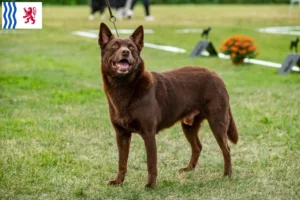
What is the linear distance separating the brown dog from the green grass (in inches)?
14.6

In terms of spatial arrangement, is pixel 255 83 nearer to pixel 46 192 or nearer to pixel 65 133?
pixel 65 133

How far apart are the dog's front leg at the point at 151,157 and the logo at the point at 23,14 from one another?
2698 millimetres

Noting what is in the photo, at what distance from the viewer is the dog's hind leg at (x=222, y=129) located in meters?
6.83

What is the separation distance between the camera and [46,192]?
621 cm

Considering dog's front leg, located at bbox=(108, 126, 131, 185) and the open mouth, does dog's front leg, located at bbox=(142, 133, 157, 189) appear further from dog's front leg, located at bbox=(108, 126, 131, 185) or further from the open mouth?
the open mouth

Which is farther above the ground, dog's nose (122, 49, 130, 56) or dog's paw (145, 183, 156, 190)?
dog's nose (122, 49, 130, 56)

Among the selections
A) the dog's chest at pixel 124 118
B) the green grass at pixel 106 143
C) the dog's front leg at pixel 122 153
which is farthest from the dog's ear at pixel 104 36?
the green grass at pixel 106 143

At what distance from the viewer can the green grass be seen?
20.9 ft

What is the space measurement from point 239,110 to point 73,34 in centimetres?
1775

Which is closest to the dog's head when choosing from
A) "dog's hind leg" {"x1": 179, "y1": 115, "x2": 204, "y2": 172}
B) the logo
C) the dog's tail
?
"dog's hind leg" {"x1": 179, "y1": 115, "x2": 204, "y2": 172}

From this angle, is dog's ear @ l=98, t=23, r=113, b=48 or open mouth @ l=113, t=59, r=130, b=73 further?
dog's ear @ l=98, t=23, r=113, b=48

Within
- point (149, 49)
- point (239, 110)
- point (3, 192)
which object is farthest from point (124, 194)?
point (149, 49)

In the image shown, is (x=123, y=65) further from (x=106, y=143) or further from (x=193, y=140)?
(x=106, y=143)

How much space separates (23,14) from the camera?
27.1 feet
